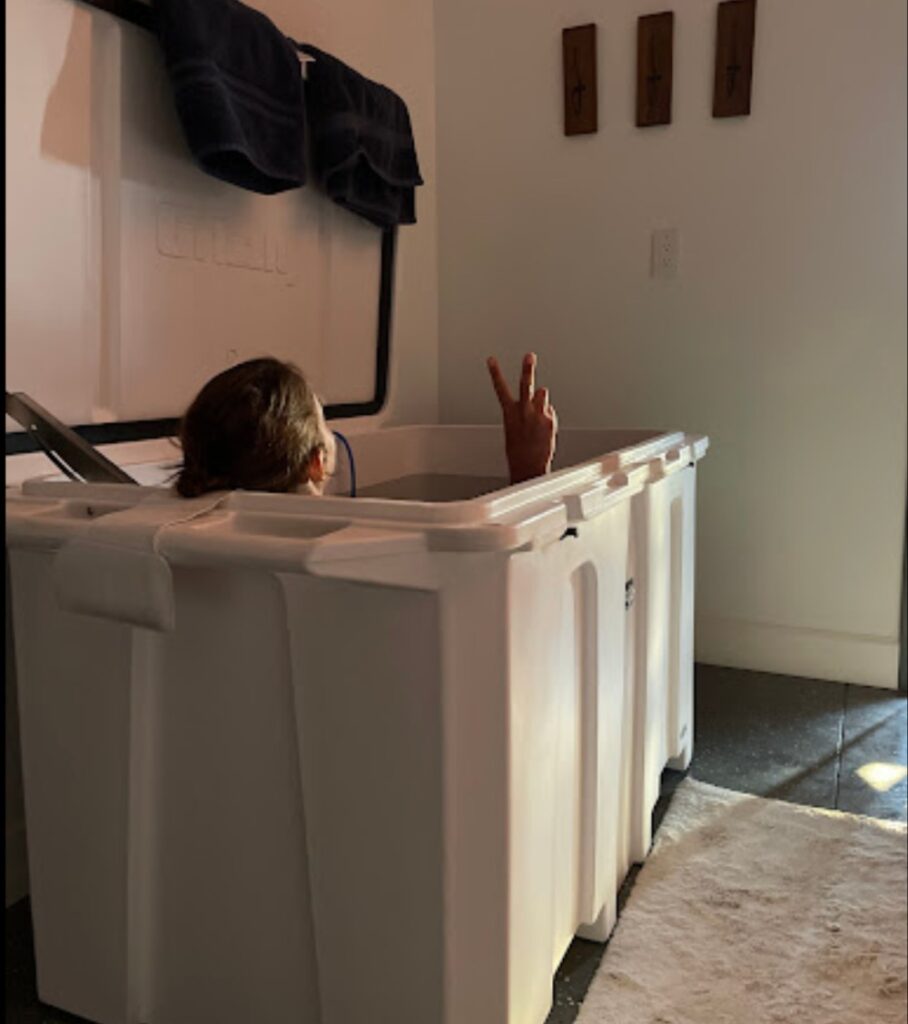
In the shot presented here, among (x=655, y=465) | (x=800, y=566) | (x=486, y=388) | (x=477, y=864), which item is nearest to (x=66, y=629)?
(x=477, y=864)

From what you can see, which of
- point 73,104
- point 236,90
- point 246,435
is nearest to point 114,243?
point 73,104

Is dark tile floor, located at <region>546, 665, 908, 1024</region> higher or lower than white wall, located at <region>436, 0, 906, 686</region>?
lower

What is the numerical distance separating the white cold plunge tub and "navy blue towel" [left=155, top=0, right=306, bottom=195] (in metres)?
0.61

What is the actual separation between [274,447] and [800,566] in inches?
59.6

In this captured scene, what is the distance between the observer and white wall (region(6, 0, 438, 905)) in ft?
4.13

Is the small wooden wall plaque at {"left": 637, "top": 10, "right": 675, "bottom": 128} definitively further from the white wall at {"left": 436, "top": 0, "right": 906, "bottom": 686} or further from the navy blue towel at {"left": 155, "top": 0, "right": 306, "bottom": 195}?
the navy blue towel at {"left": 155, "top": 0, "right": 306, "bottom": 195}

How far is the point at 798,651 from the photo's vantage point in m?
2.22

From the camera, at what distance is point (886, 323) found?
6.73 feet

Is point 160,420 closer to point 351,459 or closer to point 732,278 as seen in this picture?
point 351,459

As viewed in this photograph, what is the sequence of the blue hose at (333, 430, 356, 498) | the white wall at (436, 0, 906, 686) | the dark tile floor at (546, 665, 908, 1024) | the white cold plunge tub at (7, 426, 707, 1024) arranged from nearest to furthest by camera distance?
the white cold plunge tub at (7, 426, 707, 1024)
the dark tile floor at (546, 665, 908, 1024)
the blue hose at (333, 430, 356, 498)
the white wall at (436, 0, 906, 686)

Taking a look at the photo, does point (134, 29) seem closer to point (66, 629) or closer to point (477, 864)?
point (66, 629)

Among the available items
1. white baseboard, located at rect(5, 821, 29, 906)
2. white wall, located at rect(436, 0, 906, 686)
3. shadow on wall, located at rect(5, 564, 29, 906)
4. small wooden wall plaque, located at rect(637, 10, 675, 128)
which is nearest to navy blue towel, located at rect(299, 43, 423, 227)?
white wall, located at rect(436, 0, 906, 686)

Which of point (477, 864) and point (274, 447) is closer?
point (477, 864)

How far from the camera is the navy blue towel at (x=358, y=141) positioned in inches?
66.5
